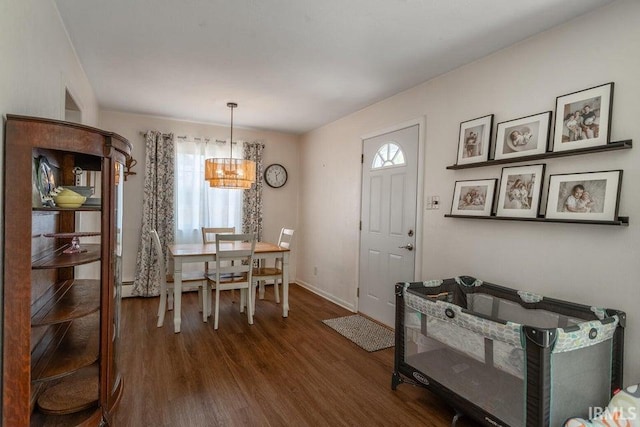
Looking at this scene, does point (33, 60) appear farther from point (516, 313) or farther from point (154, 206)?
point (516, 313)

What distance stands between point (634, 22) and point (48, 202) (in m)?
3.13

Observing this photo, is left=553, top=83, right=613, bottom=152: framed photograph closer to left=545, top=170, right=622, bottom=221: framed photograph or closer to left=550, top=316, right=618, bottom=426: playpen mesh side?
left=545, top=170, right=622, bottom=221: framed photograph

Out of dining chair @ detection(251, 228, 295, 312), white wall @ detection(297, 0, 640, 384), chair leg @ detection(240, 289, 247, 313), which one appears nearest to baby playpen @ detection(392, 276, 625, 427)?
white wall @ detection(297, 0, 640, 384)

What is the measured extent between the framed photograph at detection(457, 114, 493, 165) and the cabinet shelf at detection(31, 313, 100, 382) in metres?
2.74

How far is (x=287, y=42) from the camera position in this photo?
2422 millimetres

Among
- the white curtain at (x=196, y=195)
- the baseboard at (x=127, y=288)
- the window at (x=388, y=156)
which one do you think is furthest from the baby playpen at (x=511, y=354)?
the baseboard at (x=127, y=288)

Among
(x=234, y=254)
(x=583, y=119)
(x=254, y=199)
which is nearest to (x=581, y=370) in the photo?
(x=583, y=119)

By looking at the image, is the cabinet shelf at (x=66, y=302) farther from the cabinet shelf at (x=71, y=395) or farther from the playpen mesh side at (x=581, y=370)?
the playpen mesh side at (x=581, y=370)

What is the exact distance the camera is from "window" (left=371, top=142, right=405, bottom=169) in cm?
346

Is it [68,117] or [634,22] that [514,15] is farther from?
[68,117]

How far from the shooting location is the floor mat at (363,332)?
3105 millimetres

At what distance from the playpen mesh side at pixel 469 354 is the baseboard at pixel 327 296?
186cm

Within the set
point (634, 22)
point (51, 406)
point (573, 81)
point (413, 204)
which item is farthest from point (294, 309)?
point (634, 22)

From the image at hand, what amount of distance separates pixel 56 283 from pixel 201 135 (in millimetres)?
3134
